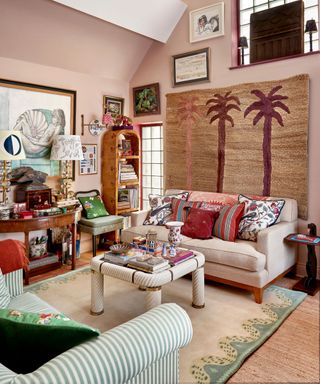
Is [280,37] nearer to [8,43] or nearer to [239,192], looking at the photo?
[239,192]

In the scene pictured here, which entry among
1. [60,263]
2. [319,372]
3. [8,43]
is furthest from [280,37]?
[60,263]

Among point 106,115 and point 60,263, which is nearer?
point 60,263

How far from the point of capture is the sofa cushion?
9.83 feet

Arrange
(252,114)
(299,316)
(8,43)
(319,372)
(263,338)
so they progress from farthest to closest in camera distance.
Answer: (252,114), (8,43), (299,316), (263,338), (319,372)

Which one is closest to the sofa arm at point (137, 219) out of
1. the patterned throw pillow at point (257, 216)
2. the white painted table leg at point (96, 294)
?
the patterned throw pillow at point (257, 216)

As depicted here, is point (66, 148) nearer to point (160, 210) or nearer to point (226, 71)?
point (160, 210)

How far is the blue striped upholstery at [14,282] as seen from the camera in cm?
222

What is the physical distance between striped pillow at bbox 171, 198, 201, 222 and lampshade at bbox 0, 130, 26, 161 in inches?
69.5

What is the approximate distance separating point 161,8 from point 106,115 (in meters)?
1.53

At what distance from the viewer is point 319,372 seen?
203 cm

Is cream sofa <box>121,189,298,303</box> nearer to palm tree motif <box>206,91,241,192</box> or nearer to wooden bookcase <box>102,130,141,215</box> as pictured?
palm tree motif <box>206,91,241,192</box>

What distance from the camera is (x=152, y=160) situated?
17.4 feet

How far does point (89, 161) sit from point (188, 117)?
1499 mm

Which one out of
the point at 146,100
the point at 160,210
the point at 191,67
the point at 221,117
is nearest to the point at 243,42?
the point at 191,67
